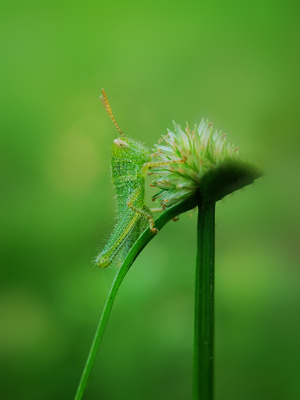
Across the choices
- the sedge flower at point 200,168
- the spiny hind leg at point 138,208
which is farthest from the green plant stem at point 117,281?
the spiny hind leg at point 138,208

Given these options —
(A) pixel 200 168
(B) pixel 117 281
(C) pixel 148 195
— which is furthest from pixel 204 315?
(C) pixel 148 195

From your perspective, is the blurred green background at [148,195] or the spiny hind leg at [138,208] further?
the blurred green background at [148,195]

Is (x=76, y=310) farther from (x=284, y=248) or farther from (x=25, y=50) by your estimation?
(x=25, y=50)

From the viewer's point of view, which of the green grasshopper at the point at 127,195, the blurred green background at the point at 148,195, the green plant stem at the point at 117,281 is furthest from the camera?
the blurred green background at the point at 148,195

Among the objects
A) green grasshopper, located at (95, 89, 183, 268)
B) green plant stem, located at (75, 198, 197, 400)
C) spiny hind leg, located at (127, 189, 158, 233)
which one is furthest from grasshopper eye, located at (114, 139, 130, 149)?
green plant stem, located at (75, 198, 197, 400)

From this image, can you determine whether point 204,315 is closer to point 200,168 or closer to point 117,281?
point 117,281

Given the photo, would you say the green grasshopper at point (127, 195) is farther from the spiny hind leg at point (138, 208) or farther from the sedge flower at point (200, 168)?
the sedge flower at point (200, 168)

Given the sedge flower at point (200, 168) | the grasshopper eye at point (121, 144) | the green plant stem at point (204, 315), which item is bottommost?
the green plant stem at point (204, 315)

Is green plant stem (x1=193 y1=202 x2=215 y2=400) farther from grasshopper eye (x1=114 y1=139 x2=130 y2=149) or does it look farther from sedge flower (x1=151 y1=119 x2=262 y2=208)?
grasshopper eye (x1=114 y1=139 x2=130 y2=149)

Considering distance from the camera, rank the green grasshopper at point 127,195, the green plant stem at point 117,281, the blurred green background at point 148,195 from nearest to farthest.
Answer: the green plant stem at point 117,281, the green grasshopper at point 127,195, the blurred green background at point 148,195
